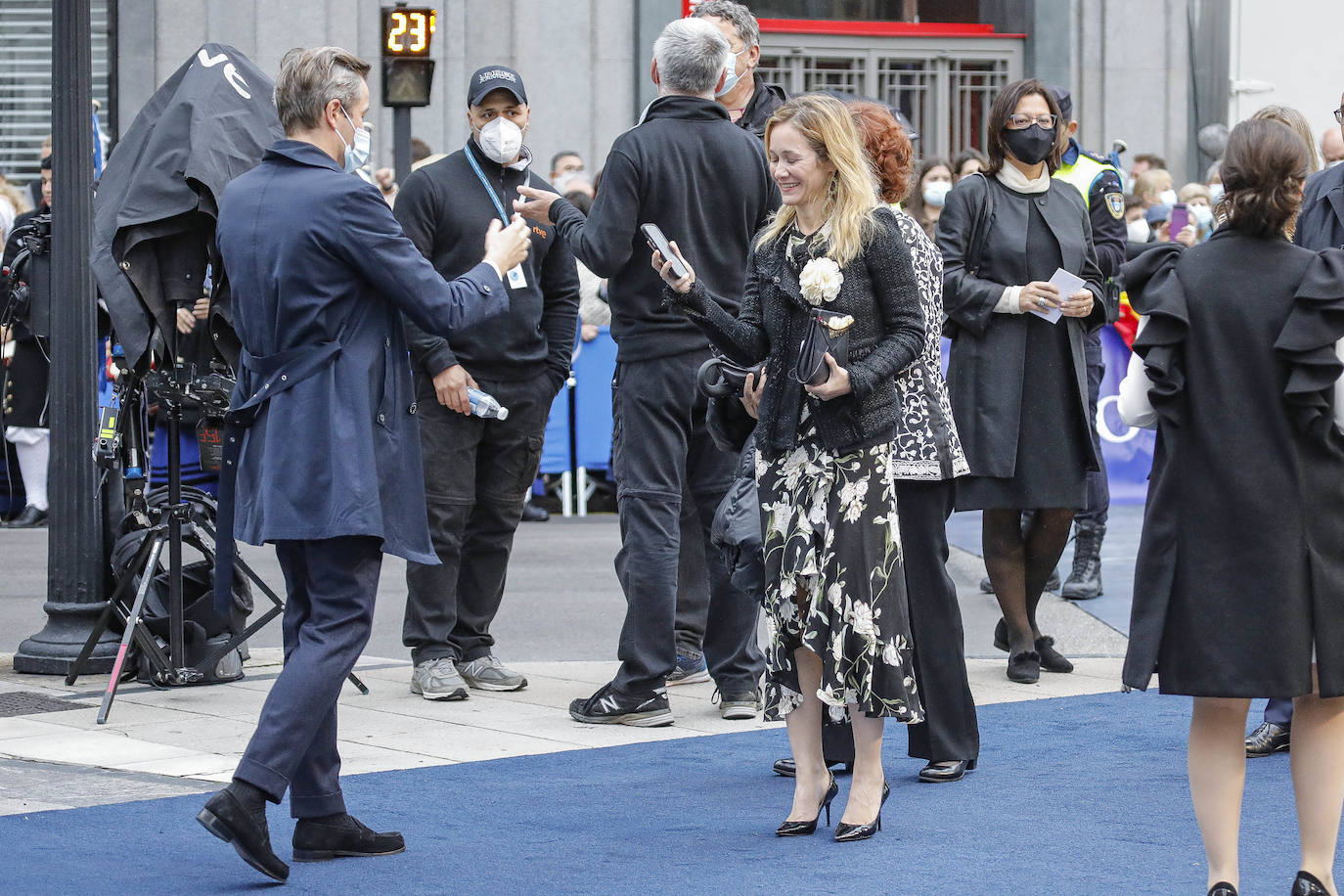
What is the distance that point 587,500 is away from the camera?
14.3 metres

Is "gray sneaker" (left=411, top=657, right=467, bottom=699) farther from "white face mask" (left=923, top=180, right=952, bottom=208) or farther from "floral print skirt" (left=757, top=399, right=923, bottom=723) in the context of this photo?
"white face mask" (left=923, top=180, right=952, bottom=208)

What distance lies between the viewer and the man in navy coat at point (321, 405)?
471cm

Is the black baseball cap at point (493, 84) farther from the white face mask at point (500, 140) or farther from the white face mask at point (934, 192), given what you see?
the white face mask at point (934, 192)

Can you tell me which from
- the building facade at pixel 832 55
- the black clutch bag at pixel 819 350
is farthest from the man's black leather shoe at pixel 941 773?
the building facade at pixel 832 55

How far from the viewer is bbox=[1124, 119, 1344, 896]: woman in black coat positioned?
13.8ft

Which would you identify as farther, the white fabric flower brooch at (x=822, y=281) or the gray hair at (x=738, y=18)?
the gray hair at (x=738, y=18)

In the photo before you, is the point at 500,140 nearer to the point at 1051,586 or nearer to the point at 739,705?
the point at 739,705

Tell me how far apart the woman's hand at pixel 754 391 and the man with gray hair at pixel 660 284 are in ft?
4.47

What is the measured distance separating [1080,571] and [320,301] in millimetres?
5756

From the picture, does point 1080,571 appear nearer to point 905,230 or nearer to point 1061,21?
point 905,230

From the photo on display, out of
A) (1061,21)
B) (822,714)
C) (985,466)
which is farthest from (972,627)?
(1061,21)

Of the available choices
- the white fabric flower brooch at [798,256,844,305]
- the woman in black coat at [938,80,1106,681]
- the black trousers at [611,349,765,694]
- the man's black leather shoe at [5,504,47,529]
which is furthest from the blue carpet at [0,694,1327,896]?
the man's black leather shoe at [5,504,47,529]

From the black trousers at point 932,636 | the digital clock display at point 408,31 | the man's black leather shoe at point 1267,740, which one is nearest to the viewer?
the black trousers at point 932,636

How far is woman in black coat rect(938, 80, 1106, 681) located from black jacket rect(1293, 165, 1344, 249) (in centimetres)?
112
